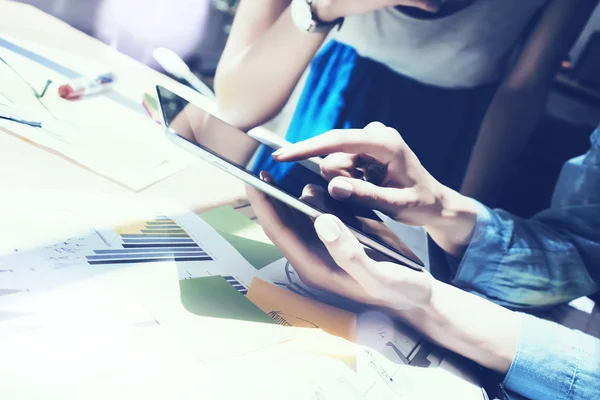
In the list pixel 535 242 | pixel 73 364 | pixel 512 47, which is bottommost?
pixel 73 364

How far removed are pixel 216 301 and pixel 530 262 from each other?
1.39 ft

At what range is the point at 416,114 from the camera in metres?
0.61

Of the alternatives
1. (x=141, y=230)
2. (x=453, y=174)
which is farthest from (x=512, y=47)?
(x=141, y=230)

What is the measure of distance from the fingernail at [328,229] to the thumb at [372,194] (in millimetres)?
73

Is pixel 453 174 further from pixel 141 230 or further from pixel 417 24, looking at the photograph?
pixel 141 230

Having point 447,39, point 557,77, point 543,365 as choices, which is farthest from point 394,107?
point 543,365

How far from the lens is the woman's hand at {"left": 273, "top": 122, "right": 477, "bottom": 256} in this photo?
46 centimetres

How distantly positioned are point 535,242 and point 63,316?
55cm

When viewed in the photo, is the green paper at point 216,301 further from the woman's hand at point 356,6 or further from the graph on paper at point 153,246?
the woman's hand at point 356,6

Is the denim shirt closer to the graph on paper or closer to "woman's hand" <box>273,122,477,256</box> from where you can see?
"woman's hand" <box>273,122,477,256</box>

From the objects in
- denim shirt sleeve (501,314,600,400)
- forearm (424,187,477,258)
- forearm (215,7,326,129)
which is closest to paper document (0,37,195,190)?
forearm (215,7,326,129)

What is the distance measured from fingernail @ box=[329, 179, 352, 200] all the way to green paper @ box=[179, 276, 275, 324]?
0.14 metres

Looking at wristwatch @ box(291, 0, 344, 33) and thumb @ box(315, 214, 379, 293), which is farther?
wristwatch @ box(291, 0, 344, 33)

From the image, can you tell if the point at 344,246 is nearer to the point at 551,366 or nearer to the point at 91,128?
the point at 551,366
